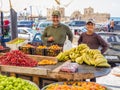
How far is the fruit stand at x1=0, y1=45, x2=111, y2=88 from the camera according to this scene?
415 centimetres

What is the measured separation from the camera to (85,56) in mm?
5070

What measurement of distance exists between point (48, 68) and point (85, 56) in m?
0.79

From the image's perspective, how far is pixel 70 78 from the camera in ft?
13.5

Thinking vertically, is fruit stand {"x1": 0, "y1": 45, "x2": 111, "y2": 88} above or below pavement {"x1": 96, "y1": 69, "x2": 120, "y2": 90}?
above

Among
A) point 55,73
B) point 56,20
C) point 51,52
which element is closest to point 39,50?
point 51,52

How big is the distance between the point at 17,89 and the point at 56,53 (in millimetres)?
2414

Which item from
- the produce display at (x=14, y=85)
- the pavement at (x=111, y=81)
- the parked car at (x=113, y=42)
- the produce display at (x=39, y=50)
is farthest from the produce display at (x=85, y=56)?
the parked car at (x=113, y=42)

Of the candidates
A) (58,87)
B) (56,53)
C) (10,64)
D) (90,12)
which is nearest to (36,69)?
(10,64)

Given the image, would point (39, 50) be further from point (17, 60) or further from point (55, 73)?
point (55, 73)

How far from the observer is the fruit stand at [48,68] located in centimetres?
415

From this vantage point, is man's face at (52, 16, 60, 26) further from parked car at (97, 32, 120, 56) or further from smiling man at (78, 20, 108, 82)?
parked car at (97, 32, 120, 56)

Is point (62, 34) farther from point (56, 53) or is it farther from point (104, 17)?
point (104, 17)

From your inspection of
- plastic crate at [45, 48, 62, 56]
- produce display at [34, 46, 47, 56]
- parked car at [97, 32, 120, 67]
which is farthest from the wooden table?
parked car at [97, 32, 120, 67]

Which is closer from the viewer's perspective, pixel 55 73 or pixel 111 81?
pixel 55 73
